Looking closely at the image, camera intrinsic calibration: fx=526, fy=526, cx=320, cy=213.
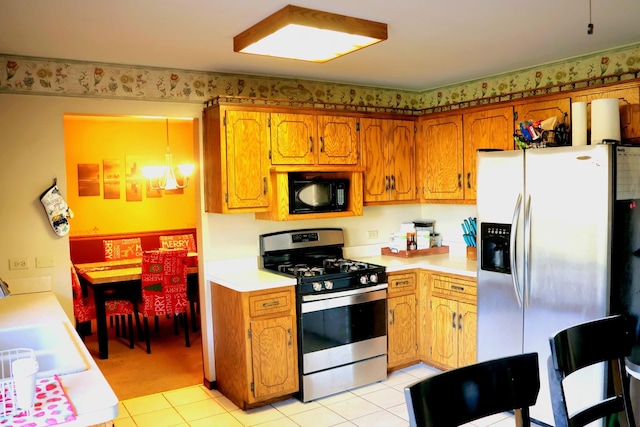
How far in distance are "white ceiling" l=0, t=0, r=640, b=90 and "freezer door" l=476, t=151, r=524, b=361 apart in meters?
0.77

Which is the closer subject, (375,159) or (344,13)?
(344,13)

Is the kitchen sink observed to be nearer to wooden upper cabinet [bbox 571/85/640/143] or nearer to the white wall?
the white wall

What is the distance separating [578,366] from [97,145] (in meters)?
6.19

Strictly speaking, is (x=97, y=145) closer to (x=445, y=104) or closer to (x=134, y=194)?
(x=134, y=194)

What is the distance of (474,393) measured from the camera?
1.43m

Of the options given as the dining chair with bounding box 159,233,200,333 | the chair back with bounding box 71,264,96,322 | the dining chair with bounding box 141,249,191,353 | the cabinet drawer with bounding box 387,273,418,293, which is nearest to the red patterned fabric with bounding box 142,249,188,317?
the dining chair with bounding box 141,249,191,353

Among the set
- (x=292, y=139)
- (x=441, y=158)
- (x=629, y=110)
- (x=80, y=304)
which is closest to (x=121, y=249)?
(x=80, y=304)

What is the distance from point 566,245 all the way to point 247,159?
7.14 feet

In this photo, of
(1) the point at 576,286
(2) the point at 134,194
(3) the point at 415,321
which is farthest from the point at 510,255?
(2) the point at 134,194

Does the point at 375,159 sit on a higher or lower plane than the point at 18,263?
higher

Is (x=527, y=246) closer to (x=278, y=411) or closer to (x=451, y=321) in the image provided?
(x=451, y=321)

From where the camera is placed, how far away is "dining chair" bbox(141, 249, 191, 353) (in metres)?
4.87

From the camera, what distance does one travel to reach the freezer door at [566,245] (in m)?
2.89

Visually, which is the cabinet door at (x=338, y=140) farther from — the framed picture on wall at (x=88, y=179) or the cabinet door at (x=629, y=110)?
the framed picture on wall at (x=88, y=179)
